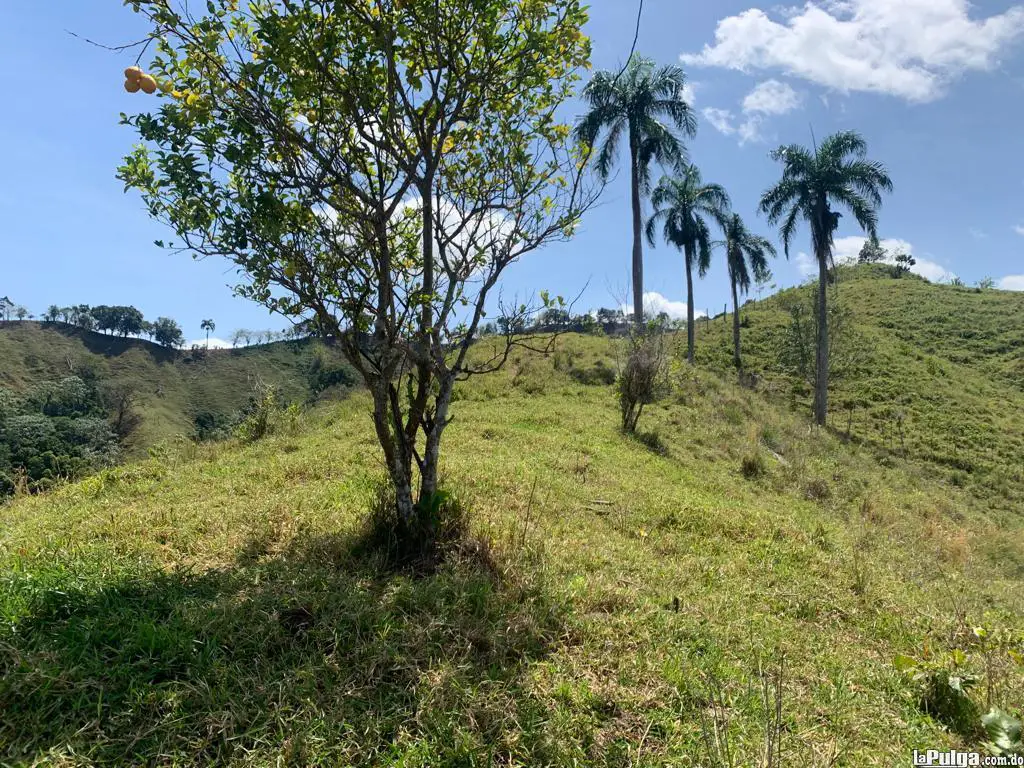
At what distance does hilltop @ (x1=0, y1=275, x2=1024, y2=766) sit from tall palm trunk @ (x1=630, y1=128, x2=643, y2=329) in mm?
12990

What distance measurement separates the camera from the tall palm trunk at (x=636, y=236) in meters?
19.3

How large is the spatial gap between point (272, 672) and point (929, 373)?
2943 centimetres

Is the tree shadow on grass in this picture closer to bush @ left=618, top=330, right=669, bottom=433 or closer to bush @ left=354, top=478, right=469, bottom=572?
bush @ left=354, top=478, right=469, bottom=572

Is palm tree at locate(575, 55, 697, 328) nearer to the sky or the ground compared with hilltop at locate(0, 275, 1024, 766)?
nearer to the sky

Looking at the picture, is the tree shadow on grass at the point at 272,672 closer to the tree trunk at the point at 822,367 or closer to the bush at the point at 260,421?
the bush at the point at 260,421

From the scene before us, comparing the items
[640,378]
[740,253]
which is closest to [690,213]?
[740,253]

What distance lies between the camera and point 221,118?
11.0ft

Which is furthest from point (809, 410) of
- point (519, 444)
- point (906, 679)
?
point (906, 679)

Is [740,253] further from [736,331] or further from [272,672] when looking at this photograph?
[272,672]

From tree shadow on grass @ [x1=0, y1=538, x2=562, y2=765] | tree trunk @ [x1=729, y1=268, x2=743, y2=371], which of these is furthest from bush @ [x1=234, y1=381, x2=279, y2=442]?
tree trunk @ [x1=729, y1=268, x2=743, y2=371]

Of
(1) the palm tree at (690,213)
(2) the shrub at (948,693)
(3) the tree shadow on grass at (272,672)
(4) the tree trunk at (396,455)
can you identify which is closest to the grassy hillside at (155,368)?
(1) the palm tree at (690,213)

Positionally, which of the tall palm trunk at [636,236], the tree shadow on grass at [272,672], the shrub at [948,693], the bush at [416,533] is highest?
the tall palm trunk at [636,236]

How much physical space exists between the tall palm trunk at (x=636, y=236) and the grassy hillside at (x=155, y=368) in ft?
154

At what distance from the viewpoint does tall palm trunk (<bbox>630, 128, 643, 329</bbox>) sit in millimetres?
19328
